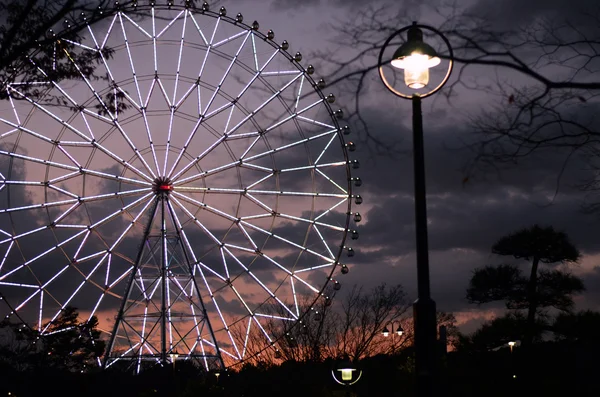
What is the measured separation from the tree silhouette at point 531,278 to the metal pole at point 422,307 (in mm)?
24442

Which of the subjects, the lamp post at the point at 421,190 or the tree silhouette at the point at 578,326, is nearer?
the lamp post at the point at 421,190

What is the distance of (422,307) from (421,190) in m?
0.99

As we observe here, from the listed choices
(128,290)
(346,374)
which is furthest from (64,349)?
(346,374)

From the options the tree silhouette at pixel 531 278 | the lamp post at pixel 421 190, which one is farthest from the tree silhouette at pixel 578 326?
the lamp post at pixel 421 190

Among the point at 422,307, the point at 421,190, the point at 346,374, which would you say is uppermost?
the point at 346,374

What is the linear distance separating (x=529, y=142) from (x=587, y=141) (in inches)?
20.6

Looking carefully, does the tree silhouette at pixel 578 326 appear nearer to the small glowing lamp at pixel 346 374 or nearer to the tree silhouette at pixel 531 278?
the tree silhouette at pixel 531 278

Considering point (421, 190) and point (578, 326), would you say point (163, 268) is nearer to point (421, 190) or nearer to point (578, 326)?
point (578, 326)

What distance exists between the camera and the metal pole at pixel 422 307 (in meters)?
6.74

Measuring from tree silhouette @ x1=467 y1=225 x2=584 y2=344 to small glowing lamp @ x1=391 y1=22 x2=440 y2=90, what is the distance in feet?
80.4

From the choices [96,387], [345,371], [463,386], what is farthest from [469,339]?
[96,387]

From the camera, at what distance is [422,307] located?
696cm

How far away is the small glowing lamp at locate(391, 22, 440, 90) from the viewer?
727cm

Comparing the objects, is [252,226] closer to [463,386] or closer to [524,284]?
[463,386]
